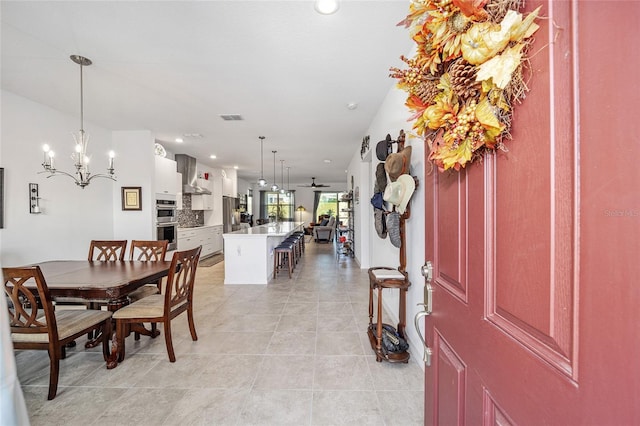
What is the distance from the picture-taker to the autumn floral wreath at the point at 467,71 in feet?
1.96

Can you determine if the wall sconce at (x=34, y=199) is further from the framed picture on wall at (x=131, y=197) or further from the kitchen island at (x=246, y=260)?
the kitchen island at (x=246, y=260)

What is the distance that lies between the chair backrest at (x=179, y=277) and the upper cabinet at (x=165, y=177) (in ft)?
9.99

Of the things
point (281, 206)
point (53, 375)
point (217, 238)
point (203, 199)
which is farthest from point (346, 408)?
point (281, 206)

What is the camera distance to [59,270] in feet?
8.23

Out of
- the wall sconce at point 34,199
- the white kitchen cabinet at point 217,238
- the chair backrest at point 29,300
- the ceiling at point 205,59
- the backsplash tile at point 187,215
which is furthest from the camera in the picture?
the white kitchen cabinet at point 217,238

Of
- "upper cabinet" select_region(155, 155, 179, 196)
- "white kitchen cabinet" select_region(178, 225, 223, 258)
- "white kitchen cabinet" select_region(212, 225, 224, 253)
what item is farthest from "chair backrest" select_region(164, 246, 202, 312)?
"white kitchen cabinet" select_region(212, 225, 224, 253)

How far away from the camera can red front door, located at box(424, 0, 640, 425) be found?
0.40m

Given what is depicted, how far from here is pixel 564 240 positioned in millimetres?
501

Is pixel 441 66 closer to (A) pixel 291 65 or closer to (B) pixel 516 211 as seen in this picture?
(B) pixel 516 211

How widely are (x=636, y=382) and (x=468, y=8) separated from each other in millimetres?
823

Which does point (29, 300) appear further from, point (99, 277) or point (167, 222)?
point (167, 222)

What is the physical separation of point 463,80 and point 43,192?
4.88m

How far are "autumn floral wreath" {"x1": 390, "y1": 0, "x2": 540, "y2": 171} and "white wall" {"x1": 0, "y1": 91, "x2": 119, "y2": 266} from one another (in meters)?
4.25

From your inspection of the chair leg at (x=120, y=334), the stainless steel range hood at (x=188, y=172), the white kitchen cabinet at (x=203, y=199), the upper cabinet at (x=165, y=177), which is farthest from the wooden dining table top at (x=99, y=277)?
the white kitchen cabinet at (x=203, y=199)
